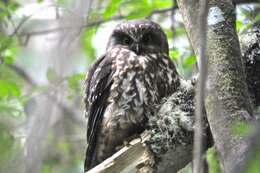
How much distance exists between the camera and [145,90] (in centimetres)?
341

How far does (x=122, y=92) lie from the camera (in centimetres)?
344

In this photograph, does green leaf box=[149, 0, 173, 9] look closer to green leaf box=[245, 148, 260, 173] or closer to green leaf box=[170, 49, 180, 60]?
green leaf box=[170, 49, 180, 60]

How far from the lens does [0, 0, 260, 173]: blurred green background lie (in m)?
2.36

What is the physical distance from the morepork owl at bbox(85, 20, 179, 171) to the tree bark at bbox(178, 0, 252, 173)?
2.67 feet

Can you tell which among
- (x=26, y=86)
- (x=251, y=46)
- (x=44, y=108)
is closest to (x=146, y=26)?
(x=251, y=46)

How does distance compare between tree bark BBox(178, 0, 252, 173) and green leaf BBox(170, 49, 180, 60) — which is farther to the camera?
green leaf BBox(170, 49, 180, 60)

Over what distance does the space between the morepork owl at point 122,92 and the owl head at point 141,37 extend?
11 millimetres

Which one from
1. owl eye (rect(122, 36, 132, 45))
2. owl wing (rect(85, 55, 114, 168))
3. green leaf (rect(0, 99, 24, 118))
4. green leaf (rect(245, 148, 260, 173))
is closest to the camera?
green leaf (rect(245, 148, 260, 173))

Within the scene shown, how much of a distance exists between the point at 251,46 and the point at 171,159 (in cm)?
76

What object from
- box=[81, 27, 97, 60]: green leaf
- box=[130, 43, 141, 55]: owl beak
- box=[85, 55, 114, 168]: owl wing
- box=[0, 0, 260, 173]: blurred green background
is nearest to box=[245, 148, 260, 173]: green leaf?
box=[0, 0, 260, 173]: blurred green background

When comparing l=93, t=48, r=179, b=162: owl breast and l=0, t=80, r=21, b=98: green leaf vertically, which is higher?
l=0, t=80, r=21, b=98: green leaf

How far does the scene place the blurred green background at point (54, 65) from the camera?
7.74 feet

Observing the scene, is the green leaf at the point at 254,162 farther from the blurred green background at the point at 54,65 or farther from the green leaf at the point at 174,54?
the green leaf at the point at 174,54

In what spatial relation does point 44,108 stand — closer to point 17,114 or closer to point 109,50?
point 17,114
